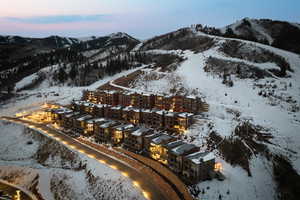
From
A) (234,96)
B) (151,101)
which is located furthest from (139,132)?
(234,96)

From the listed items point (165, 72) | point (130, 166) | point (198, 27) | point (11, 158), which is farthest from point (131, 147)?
point (198, 27)

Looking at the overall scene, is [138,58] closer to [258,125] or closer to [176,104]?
[176,104]

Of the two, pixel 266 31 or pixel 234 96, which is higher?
pixel 266 31

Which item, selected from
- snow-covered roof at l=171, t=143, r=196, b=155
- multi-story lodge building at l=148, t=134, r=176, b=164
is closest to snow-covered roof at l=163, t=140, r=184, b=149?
snow-covered roof at l=171, t=143, r=196, b=155

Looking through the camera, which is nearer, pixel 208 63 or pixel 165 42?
pixel 208 63

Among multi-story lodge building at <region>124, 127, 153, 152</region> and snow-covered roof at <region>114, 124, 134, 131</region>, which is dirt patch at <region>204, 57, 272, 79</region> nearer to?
snow-covered roof at <region>114, 124, 134, 131</region>

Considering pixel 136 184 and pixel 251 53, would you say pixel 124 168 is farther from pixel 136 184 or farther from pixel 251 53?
pixel 251 53

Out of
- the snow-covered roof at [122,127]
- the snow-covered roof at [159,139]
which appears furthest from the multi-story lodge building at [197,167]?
the snow-covered roof at [122,127]
